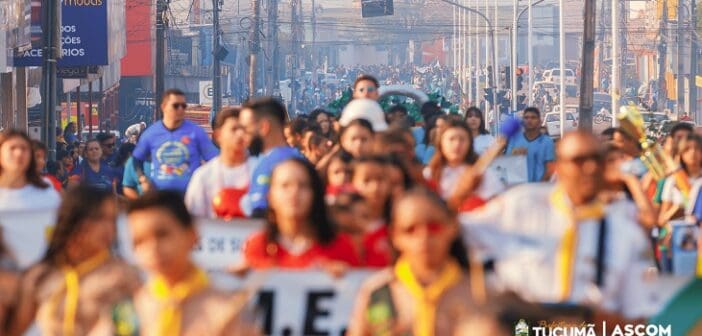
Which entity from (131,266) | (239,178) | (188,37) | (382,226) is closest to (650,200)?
(239,178)

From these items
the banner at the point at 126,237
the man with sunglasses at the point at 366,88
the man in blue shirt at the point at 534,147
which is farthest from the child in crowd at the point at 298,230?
the man in blue shirt at the point at 534,147

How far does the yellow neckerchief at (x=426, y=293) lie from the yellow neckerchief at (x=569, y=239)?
3.62 ft

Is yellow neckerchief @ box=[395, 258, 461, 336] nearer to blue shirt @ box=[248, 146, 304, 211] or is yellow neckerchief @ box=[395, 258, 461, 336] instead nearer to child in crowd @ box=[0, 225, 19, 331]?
child in crowd @ box=[0, 225, 19, 331]

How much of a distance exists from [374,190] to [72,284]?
6.51ft

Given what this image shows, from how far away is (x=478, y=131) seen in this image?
19984 mm

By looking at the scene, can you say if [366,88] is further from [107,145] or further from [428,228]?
[428,228]

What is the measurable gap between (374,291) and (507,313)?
1.35 meters

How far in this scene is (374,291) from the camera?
7.82m

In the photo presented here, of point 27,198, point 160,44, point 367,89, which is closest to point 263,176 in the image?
point 27,198

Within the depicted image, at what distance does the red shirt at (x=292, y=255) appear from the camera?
8.91 metres

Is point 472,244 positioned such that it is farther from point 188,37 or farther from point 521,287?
point 188,37

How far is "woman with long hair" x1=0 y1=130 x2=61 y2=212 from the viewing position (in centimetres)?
1259

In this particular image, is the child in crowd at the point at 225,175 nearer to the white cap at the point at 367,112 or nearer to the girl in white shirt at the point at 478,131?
the white cap at the point at 367,112

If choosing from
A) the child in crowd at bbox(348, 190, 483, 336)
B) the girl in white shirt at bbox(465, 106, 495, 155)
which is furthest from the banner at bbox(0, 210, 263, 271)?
the girl in white shirt at bbox(465, 106, 495, 155)
